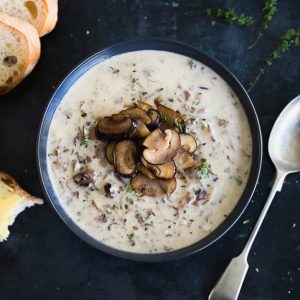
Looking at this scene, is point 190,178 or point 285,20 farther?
point 285,20

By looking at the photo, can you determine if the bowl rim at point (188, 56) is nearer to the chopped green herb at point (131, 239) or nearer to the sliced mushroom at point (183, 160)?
the chopped green herb at point (131, 239)

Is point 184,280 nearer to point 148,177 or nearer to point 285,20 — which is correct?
point 148,177

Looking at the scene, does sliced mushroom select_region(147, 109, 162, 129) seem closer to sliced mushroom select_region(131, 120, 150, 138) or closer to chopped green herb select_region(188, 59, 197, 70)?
sliced mushroom select_region(131, 120, 150, 138)

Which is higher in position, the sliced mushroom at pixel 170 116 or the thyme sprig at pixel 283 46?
the thyme sprig at pixel 283 46

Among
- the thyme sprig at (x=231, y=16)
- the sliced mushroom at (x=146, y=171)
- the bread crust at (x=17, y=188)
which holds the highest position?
the thyme sprig at (x=231, y=16)

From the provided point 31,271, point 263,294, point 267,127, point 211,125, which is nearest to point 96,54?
point 211,125

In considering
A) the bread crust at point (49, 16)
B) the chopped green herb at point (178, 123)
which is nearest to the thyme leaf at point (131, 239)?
the chopped green herb at point (178, 123)

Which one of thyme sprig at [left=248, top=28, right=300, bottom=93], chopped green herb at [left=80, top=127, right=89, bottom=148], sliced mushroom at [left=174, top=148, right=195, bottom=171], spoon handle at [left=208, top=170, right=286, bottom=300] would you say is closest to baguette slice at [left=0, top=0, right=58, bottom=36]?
chopped green herb at [left=80, top=127, right=89, bottom=148]
